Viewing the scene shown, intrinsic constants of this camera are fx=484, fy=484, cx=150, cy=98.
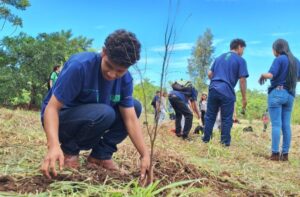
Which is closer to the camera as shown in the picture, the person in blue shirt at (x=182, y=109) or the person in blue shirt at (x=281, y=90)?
the person in blue shirt at (x=281, y=90)

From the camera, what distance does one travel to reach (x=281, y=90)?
6.69 m

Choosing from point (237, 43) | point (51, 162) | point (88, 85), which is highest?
point (237, 43)

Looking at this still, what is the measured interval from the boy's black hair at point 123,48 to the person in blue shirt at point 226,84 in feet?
13.7

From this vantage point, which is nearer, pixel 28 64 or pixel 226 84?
pixel 226 84

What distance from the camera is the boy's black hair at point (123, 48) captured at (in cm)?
297

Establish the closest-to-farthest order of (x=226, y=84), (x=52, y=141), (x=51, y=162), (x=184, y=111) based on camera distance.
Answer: (x=51, y=162) → (x=52, y=141) → (x=226, y=84) → (x=184, y=111)

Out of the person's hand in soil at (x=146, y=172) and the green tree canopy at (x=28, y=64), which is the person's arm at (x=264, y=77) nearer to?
the person's hand in soil at (x=146, y=172)

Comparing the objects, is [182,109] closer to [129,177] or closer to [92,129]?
[92,129]

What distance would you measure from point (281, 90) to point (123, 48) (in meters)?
4.20

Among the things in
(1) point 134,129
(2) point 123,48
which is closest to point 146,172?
(1) point 134,129

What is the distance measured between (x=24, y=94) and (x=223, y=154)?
15542 millimetres

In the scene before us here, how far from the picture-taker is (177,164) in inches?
145

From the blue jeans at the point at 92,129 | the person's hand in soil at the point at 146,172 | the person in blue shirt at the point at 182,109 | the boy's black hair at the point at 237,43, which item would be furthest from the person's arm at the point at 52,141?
the person in blue shirt at the point at 182,109

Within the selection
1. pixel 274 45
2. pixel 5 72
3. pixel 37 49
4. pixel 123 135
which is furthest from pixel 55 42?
pixel 123 135
